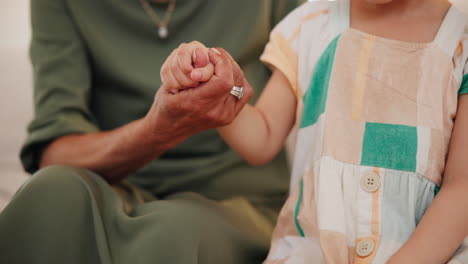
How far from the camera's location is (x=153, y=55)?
1116mm

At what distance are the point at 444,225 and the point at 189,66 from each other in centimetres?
38

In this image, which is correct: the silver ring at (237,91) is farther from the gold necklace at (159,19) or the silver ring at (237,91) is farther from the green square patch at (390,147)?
the gold necklace at (159,19)

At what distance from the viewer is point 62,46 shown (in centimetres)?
112

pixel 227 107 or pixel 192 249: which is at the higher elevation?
pixel 227 107

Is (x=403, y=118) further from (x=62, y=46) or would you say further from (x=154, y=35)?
(x=62, y=46)

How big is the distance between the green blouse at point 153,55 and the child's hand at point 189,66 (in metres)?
0.39

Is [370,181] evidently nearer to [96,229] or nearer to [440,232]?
[440,232]

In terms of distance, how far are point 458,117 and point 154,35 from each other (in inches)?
24.9

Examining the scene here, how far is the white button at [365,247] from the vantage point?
0.70 metres

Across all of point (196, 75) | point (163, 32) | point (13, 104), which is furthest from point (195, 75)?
point (13, 104)

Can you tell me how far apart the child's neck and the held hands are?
214mm

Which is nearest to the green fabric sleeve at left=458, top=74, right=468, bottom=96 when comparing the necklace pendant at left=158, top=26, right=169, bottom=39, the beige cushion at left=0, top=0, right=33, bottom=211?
the necklace pendant at left=158, top=26, right=169, bottom=39

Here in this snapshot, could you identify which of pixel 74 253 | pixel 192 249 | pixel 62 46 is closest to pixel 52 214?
pixel 74 253

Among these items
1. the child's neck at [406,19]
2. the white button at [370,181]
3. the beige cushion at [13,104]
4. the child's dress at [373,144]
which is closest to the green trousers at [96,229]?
the child's dress at [373,144]
